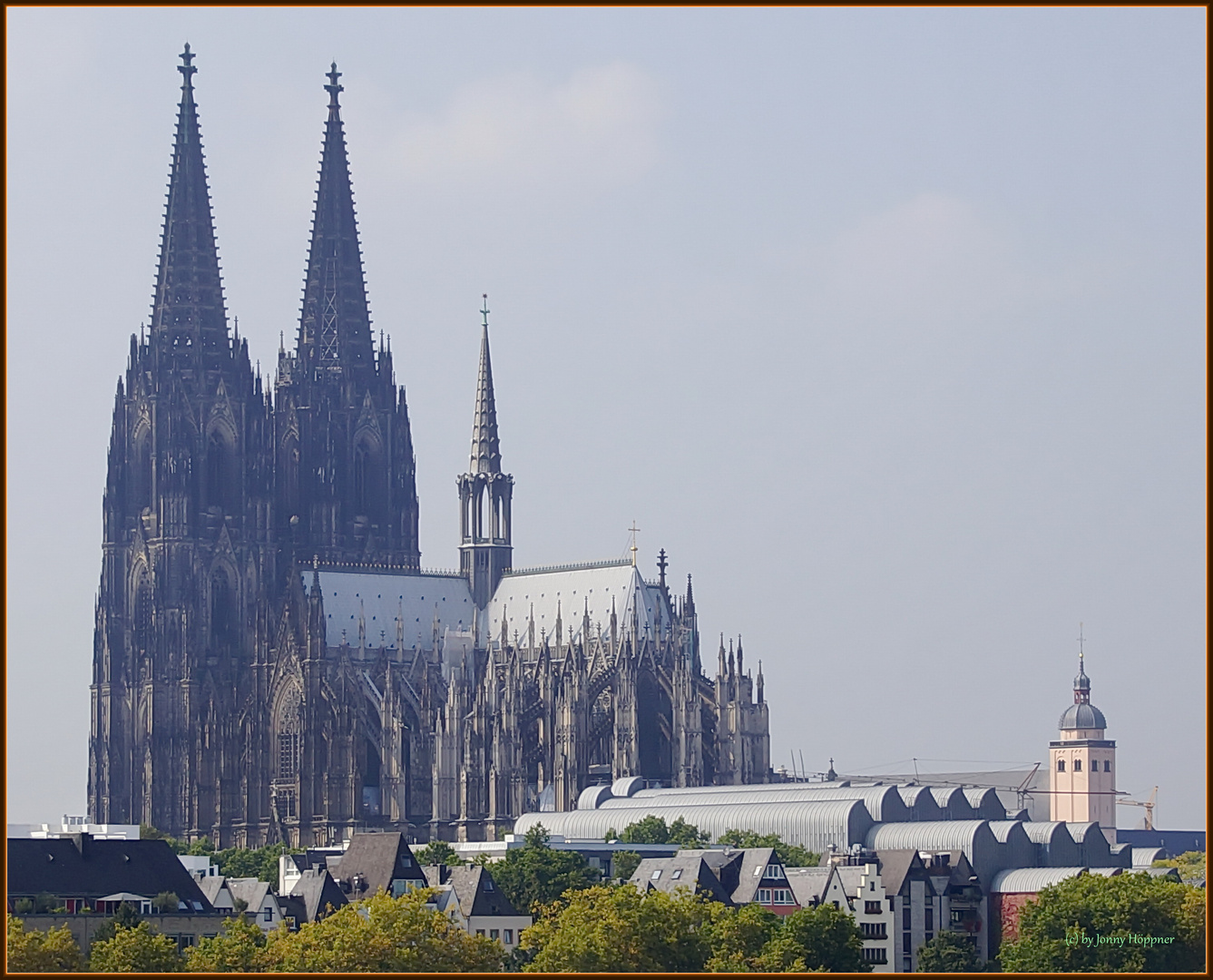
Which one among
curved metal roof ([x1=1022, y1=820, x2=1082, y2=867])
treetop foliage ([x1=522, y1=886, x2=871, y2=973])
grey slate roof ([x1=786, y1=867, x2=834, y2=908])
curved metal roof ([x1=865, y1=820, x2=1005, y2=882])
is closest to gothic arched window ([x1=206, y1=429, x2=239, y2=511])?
curved metal roof ([x1=865, y1=820, x2=1005, y2=882])

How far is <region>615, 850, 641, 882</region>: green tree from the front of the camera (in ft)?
404

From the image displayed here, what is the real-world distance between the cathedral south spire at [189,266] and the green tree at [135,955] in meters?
90.6

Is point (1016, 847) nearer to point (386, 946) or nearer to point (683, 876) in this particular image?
point (683, 876)

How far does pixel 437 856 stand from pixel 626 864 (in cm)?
1075

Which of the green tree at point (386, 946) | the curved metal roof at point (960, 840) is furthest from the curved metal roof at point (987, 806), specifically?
the green tree at point (386, 946)

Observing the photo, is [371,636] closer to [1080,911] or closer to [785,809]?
[785,809]

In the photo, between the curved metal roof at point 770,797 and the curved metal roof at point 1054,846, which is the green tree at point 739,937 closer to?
the curved metal roof at point 1054,846

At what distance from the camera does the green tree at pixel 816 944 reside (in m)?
92.4

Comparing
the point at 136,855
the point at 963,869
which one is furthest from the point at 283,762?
the point at 136,855

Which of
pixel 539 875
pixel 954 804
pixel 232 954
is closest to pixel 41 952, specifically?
pixel 232 954

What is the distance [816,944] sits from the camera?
9619cm

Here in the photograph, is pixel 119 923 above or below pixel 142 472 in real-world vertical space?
below

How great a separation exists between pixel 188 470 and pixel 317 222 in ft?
67.8

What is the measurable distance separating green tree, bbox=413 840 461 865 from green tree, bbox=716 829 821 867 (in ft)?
44.5
